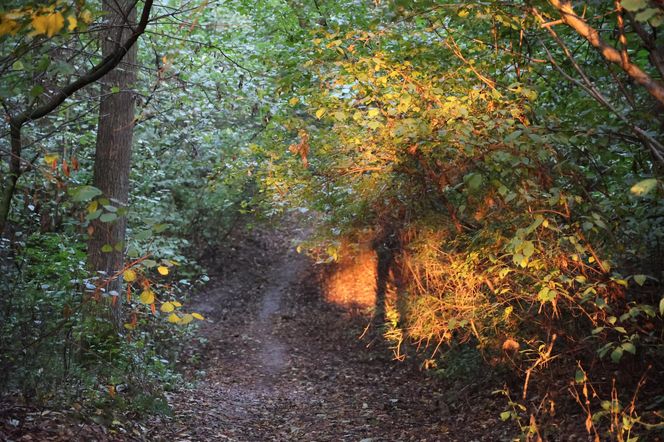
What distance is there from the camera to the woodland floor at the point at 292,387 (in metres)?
7.22

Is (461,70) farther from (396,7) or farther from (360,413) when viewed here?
(360,413)

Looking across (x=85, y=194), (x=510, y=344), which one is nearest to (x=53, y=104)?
(x=85, y=194)

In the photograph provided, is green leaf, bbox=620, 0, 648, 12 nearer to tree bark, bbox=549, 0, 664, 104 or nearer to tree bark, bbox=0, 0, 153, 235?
tree bark, bbox=549, 0, 664, 104

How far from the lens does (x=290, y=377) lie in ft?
36.2

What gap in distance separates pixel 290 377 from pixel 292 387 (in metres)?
0.63

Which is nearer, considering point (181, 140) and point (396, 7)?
point (396, 7)

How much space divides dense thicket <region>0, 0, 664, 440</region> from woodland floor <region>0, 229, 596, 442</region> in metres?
0.55

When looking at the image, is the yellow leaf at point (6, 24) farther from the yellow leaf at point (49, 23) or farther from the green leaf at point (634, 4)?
the green leaf at point (634, 4)

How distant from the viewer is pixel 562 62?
6641 mm

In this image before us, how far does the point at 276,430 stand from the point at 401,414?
1.61 metres

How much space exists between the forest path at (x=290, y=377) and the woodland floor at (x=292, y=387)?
0.07 feet

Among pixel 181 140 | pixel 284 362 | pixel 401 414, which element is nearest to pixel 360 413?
pixel 401 414

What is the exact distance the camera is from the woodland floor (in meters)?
7.22

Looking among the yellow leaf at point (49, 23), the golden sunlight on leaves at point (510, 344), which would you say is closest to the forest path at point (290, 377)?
the golden sunlight on leaves at point (510, 344)
